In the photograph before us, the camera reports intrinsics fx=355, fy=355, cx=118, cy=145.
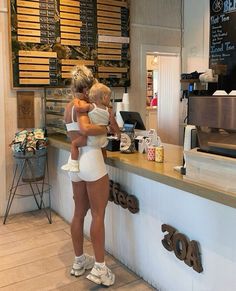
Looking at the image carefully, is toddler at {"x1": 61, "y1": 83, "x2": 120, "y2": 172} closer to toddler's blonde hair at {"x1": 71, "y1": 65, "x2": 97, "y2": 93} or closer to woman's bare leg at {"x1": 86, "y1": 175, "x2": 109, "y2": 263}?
toddler's blonde hair at {"x1": 71, "y1": 65, "x2": 97, "y2": 93}

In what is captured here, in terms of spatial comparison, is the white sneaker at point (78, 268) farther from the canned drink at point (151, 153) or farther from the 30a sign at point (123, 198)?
the canned drink at point (151, 153)

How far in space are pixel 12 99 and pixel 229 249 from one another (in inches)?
112

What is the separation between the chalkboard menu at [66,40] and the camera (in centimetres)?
379

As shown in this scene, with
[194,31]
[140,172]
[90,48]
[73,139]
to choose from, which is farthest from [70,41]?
[140,172]

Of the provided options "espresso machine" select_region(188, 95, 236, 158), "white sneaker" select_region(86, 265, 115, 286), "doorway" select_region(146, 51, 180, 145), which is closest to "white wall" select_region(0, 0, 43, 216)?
"white sneaker" select_region(86, 265, 115, 286)

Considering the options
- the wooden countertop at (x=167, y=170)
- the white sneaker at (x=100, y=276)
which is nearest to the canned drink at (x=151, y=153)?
the wooden countertop at (x=167, y=170)

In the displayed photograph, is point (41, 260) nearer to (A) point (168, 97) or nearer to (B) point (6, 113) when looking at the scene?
(B) point (6, 113)

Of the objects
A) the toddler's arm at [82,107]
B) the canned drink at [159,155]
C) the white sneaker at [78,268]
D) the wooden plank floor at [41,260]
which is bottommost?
the wooden plank floor at [41,260]

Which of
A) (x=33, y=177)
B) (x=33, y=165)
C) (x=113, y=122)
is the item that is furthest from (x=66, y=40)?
(x=113, y=122)

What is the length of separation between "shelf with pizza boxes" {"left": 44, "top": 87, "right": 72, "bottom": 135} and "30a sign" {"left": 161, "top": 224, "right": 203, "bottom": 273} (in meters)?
1.81

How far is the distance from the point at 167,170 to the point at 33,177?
6.52ft

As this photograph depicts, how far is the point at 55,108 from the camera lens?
380cm

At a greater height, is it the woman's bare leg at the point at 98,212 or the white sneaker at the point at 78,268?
the woman's bare leg at the point at 98,212

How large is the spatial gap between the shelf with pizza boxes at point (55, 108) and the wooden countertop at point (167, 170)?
1075 millimetres
